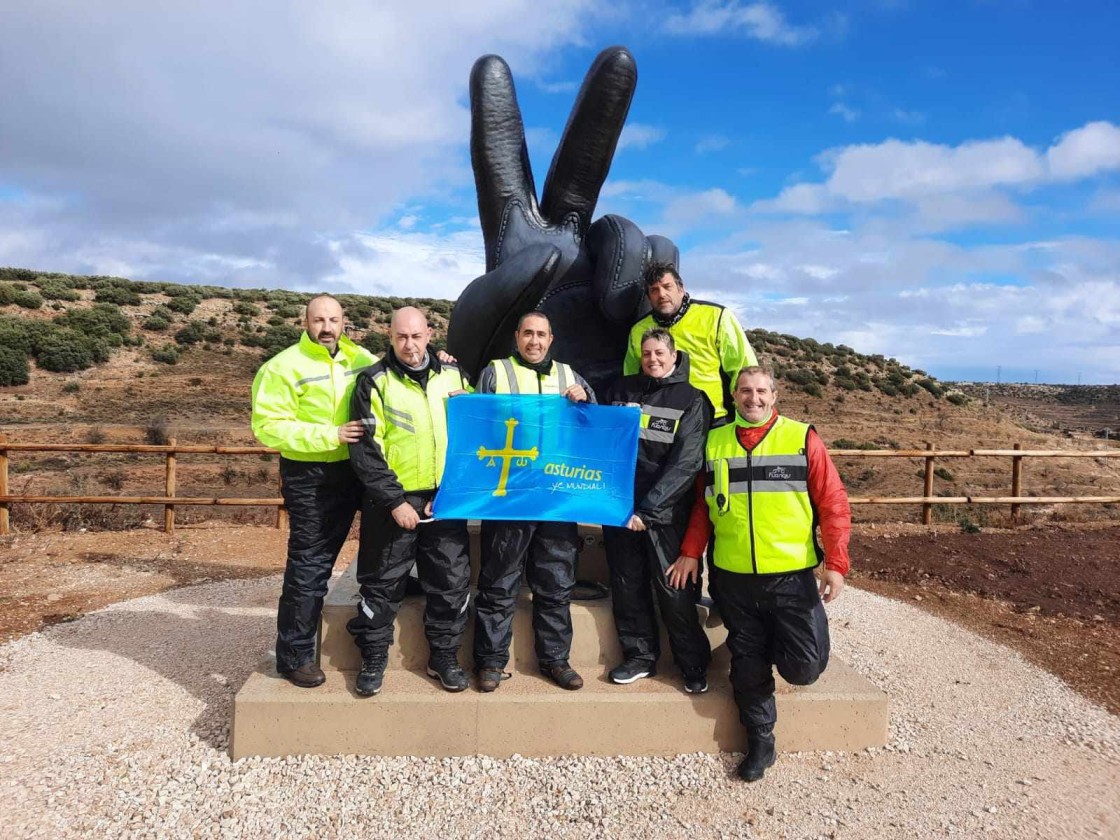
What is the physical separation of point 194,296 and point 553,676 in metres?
29.6

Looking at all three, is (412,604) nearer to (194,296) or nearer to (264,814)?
(264,814)

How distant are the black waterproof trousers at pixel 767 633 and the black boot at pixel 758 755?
0.03 meters

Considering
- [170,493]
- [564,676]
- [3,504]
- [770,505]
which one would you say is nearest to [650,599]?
[564,676]

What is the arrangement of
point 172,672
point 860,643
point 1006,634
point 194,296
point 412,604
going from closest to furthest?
1. point 412,604
2. point 172,672
3. point 860,643
4. point 1006,634
5. point 194,296

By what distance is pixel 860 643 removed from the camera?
468 cm

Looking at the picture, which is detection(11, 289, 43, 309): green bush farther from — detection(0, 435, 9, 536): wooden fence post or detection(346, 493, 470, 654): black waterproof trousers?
detection(346, 493, 470, 654): black waterproof trousers

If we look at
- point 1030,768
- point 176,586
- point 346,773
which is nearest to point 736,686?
point 1030,768

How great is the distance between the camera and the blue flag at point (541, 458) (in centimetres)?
305

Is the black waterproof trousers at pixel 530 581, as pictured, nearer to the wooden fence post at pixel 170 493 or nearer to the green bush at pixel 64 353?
the wooden fence post at pixel 170 493

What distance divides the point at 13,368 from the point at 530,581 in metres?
20.2

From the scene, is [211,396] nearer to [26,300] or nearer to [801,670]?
[26,300]

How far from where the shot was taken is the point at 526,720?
300cm

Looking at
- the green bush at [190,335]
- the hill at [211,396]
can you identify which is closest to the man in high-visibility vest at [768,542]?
the hill at [211,396]

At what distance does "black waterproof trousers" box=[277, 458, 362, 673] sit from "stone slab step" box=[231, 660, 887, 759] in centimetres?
→ 20
